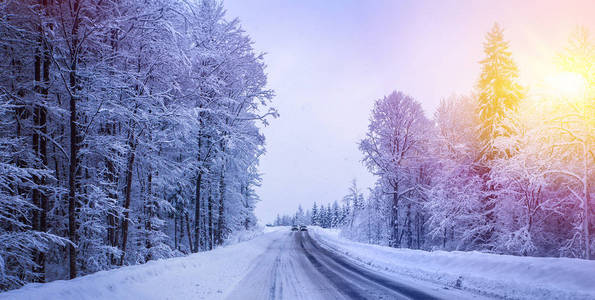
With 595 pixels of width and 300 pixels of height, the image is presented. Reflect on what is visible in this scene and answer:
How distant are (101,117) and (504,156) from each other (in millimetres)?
20706

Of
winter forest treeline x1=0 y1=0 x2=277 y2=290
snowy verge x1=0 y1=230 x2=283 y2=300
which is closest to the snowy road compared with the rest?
snowy verge x1=0 y1=230 x2=283 y2=300

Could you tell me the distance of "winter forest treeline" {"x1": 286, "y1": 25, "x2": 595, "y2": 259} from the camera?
13258 mm

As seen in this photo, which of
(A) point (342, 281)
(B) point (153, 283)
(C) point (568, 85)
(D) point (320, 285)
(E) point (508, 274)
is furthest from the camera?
(C) point (568, 85)

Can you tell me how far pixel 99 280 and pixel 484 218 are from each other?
20974 mm

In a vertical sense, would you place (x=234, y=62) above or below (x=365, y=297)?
above

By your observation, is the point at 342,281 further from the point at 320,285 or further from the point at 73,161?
the point at 73,161

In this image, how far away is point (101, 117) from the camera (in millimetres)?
8945

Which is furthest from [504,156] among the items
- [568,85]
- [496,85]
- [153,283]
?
[153,283]

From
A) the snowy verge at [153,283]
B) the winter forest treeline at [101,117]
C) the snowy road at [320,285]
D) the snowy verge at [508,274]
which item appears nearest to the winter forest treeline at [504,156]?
the snowy verge at [508,274]

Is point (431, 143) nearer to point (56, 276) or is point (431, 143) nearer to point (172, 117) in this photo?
point (172, 117)

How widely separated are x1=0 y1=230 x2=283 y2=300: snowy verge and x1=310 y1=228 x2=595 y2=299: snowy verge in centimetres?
617

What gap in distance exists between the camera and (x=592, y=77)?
12703mm

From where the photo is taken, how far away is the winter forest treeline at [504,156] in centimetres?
1326

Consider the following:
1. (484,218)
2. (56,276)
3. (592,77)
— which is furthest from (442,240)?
(56,276)
